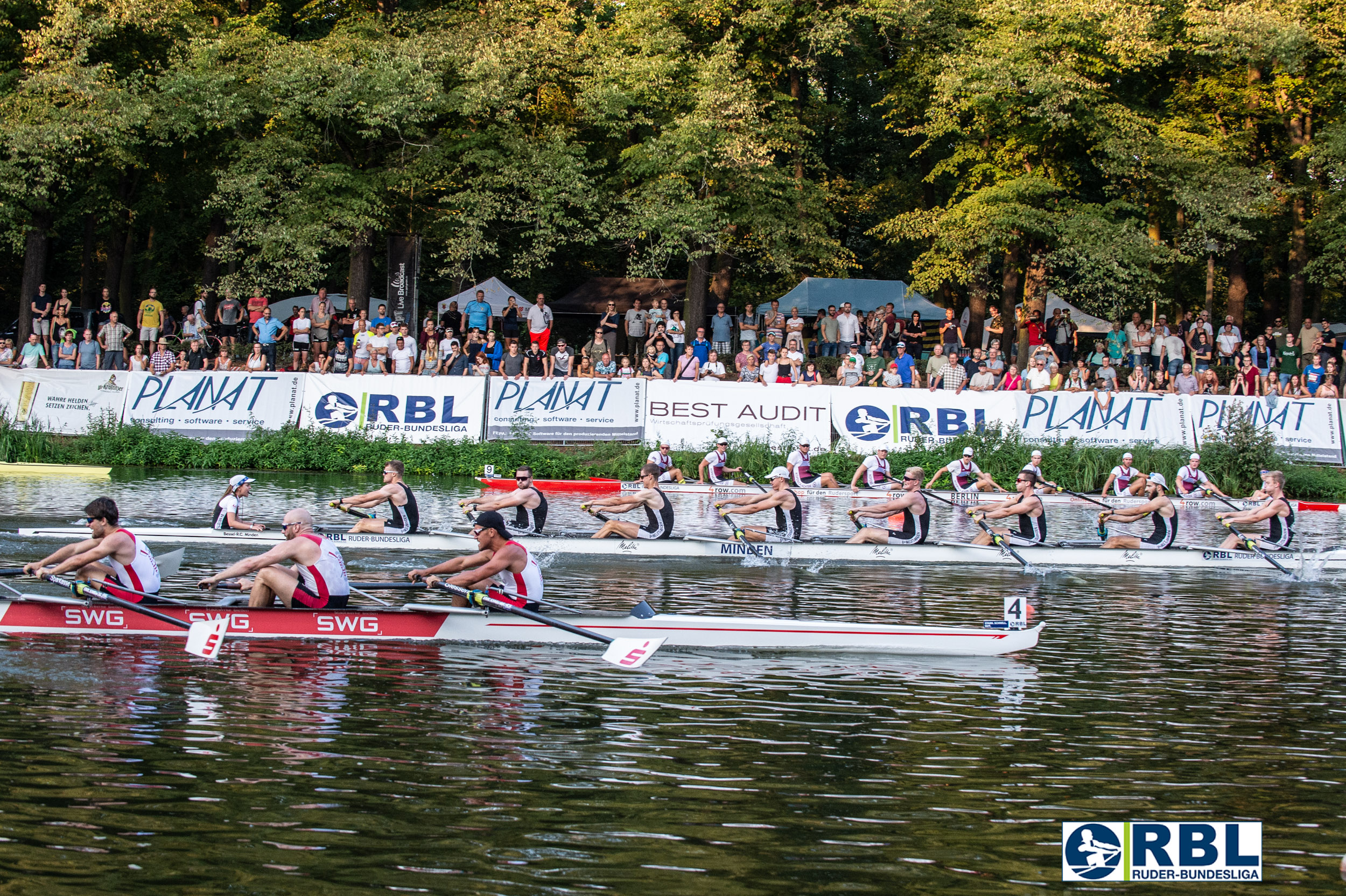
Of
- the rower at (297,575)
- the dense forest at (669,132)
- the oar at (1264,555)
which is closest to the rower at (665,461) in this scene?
the oar at (1264,555)

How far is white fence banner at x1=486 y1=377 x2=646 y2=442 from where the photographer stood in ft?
84.6

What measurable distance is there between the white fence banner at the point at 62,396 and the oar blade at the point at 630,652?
19.0 m

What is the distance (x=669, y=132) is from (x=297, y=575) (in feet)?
69.0

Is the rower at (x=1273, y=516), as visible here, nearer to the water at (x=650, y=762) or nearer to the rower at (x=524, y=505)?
the water at (x=650, y=762)

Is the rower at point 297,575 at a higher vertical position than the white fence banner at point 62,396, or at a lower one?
lower

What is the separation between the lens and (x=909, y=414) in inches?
1021

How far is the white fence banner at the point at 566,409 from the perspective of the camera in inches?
1015

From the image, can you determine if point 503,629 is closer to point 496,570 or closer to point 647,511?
point 496,570

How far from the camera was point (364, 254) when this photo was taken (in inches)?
1236

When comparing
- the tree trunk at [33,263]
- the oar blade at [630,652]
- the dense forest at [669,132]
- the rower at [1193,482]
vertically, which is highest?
the dense forest at [669,132]

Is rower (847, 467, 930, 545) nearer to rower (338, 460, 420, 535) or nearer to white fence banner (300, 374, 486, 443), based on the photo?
rower (338, 460, 420, 535)

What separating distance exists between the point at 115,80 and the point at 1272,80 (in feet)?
95.9

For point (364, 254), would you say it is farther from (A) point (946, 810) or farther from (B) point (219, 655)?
(A) point (946, 810)

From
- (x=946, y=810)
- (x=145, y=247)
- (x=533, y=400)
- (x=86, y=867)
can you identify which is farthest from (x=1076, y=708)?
(x=145, y=247)
